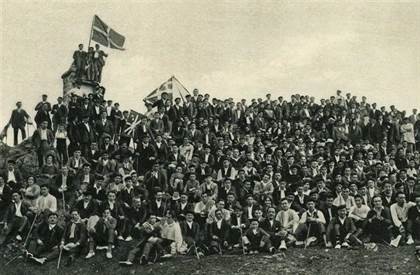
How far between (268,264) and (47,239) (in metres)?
4.63

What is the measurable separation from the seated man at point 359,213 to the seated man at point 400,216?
58cm

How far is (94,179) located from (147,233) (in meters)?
2.69

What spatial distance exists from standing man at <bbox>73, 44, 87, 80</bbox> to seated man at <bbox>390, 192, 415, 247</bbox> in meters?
11.4

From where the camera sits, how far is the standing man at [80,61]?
1905cm

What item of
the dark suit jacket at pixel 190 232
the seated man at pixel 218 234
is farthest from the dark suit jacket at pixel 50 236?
the seated man at pixel 218 234

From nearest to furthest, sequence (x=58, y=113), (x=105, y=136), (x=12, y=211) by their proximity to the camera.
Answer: (x=12, y=211) → (x=105, y=136) → (x=58, y=113)

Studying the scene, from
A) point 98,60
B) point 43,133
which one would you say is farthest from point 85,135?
point 98,60

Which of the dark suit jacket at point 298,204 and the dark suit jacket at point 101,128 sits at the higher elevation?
the dark suit jacket at point 101,128

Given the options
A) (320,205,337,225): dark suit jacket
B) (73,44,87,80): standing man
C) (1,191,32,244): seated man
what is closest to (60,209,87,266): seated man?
(1,191,32,244): seated man

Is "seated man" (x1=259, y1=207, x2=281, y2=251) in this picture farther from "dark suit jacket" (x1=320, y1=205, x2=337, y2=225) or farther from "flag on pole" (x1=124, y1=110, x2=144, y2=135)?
"flag on pole" (x1=124, y1=110, x2=144, y2=135)

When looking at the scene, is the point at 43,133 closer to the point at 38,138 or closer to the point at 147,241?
the point at 38,138

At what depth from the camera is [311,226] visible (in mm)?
12117

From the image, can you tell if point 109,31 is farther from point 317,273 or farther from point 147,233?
point 317,273

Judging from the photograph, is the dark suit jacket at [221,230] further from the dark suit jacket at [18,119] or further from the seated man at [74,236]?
the dark suit jacket at [18,119]
